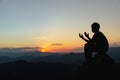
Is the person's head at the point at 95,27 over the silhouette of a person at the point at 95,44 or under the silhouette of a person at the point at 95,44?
over

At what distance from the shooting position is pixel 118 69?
1919 cm

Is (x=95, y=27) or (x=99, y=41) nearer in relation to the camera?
(x=99, y=41)

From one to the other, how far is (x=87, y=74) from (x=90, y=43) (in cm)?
245

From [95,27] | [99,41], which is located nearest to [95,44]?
[99,41]

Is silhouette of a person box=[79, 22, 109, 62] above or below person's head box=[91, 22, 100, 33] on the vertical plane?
below

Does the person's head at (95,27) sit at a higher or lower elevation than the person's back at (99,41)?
higher

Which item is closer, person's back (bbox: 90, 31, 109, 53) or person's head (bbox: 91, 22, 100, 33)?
person's back (bbox: 90, 31, 109, 53)

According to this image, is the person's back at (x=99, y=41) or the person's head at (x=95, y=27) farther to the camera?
the person's head at (x=95, y=27)

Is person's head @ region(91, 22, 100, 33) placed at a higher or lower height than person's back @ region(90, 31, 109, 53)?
higher

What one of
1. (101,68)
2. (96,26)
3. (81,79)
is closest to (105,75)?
(101,68)

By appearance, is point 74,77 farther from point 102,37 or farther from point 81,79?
point 102,37

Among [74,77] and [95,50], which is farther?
[74,77]

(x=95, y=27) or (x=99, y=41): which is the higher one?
(x=95, y=27)

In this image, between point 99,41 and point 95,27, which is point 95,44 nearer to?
point 99,41
